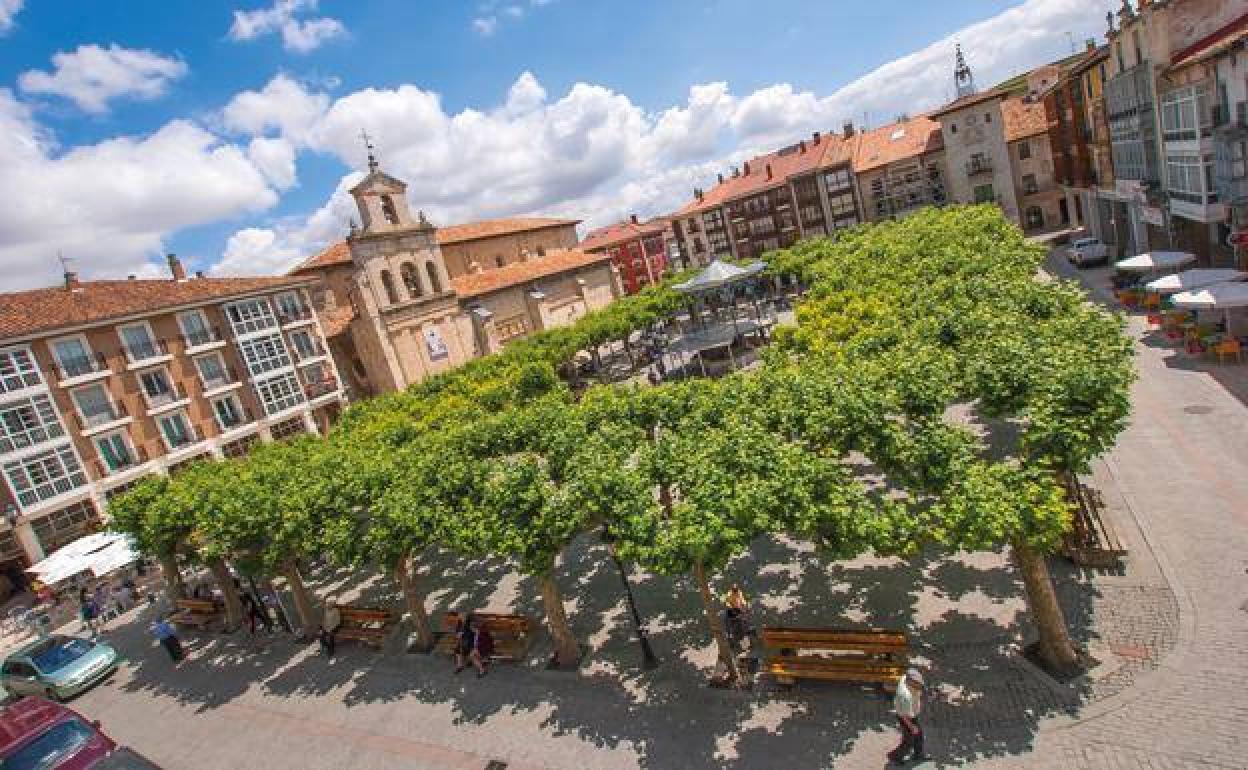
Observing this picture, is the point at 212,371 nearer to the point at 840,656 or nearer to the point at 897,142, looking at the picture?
the point at 840,656

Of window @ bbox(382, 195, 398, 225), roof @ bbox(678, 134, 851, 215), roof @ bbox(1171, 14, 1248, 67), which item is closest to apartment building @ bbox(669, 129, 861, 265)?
roof @ bbox(678, 134, 851, 215)

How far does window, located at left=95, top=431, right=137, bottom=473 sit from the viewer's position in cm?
3800

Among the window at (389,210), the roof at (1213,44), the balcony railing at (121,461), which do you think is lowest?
the balcony railing at (121,461)

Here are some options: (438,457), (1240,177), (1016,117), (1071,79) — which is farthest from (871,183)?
(438,457)

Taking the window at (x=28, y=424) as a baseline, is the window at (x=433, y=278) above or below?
above

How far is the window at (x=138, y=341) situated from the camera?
3984cm

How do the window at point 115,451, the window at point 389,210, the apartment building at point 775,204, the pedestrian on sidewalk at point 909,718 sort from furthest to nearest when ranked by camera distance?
the apartment building at point 775,204 < the window at point 389,210 < the window at point 115,451 < the pedestrian on sidewalk at point 909,718

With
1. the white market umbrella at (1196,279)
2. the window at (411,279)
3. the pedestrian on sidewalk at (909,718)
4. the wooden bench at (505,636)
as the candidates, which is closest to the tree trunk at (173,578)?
the wooden bench at (505,636)

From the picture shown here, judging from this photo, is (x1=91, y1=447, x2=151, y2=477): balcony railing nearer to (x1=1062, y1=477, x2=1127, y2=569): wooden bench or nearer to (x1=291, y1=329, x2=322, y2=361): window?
(x1=291, y1=329, x2=322, y2=361): window

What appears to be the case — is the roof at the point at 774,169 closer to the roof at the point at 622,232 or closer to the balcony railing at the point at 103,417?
the roof at the point at 622,232

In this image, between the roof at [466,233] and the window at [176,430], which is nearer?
the window at [176,430]

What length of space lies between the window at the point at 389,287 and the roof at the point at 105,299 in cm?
790

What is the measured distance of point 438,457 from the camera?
1731cm

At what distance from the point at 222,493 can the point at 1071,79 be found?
54913 mm
